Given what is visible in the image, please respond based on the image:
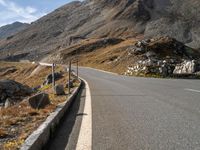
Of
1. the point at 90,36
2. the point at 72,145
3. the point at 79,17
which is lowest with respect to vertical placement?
the point at 72,145

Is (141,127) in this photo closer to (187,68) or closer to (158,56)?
(187,68)

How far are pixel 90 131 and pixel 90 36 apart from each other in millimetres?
142520

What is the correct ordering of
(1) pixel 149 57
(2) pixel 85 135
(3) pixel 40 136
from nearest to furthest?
(3) pixel 40 136
(2) pixel 85 135
(1) pixel 149 57

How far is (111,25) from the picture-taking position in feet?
508

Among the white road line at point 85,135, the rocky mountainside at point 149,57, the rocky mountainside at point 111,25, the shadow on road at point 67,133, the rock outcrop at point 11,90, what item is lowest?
the rock outcrop at point 11,90

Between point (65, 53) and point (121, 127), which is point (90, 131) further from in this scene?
point (65, 53)

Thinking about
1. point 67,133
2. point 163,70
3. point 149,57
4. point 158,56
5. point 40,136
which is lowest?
point 67,133

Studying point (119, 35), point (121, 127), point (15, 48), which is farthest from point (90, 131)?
point (15, 48)

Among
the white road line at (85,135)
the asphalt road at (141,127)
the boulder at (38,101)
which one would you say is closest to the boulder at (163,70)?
the asphalt road at (141,127)

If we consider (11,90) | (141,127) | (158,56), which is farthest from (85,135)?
(158,56)

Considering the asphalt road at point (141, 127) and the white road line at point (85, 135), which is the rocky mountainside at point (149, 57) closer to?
the asphalt road at point (141, 127)

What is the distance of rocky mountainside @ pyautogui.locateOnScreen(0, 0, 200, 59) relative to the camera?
135750 mm

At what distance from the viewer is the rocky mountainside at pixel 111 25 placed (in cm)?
13575

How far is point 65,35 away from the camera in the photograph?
16462 centimetres
